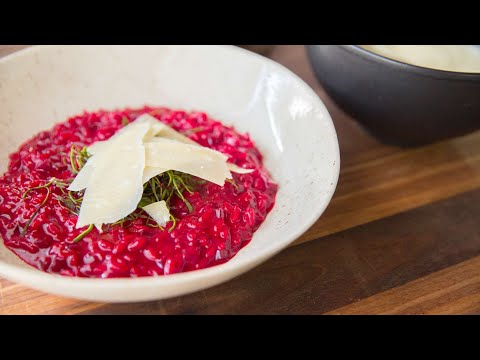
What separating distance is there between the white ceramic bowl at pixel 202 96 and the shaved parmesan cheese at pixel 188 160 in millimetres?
285

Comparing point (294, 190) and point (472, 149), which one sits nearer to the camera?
point (294, 190)

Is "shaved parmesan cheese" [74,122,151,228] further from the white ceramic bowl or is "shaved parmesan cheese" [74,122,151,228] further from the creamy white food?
the creamy white food

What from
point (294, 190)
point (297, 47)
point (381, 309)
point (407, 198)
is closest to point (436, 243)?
point (407, 198)

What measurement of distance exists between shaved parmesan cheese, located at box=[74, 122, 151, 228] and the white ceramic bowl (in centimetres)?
47

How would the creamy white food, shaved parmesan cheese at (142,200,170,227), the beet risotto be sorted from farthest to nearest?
the creamy white food
shaved parmesan cheese at (142,200,170,227)
the beet risotto

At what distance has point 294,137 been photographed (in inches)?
94.9

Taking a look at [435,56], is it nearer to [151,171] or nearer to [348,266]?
[348,266]

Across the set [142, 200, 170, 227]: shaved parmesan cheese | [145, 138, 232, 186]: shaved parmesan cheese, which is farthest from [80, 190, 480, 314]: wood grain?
[145, 138, 232, 186]: shaved parmesan cheese

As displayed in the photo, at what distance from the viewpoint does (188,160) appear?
2.08 metres

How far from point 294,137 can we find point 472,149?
114 cm

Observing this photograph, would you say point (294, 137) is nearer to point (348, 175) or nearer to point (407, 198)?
point (348, 175)

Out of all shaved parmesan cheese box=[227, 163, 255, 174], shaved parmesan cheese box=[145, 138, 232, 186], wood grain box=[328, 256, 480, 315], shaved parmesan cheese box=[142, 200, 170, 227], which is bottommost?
wood grain box=[328, 256, 480, 315]

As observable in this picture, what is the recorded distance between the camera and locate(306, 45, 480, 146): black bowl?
7.45 ft

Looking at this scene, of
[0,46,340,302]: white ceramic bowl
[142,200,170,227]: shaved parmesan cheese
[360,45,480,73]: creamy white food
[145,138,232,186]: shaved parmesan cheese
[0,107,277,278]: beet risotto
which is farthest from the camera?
[360,45,480,73]: creamy white food
